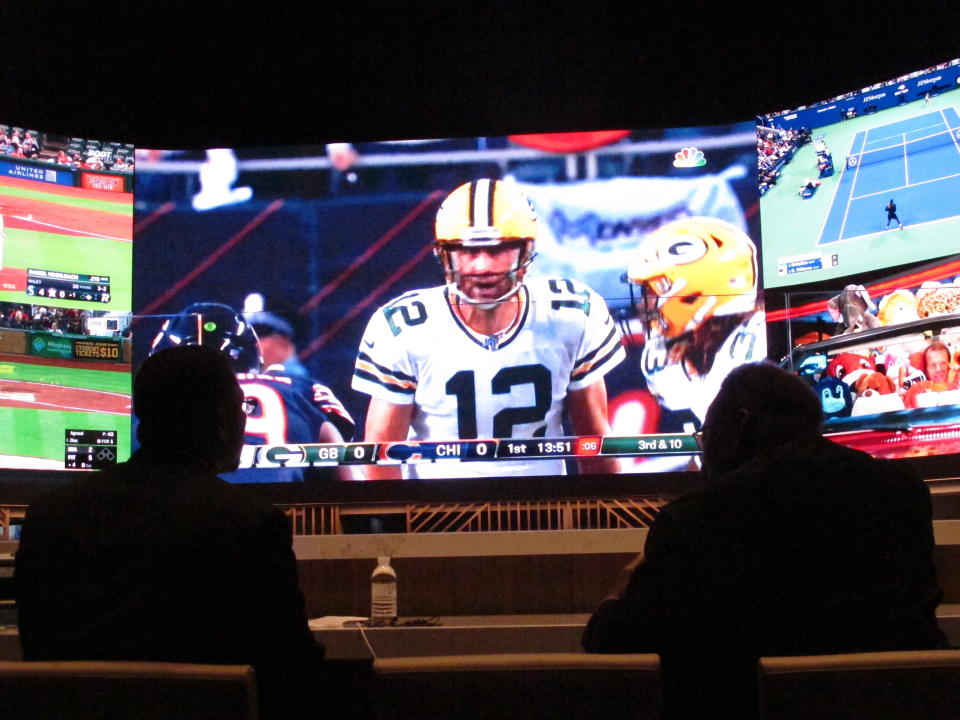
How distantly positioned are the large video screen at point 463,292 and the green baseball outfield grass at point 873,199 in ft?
0.50

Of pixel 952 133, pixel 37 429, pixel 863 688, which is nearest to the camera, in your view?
pixel 863 688

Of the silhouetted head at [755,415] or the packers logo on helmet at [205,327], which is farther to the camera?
the packers logo on helmet at [205,327]

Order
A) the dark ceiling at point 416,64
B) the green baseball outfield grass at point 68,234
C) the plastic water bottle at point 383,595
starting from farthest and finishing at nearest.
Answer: the dark ceiling at point 416,64 → the green baseball outfield grass at point 68,234 → the plastic water bottle at point 383,595

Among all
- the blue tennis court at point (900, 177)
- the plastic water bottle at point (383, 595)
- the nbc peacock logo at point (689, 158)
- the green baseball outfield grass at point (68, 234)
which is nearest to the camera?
the plastic water bottle at point (383, 595)

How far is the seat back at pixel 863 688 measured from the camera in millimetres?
1012

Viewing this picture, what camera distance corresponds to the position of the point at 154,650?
49.2 inches

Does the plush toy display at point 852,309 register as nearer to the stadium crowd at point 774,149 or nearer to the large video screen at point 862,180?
the large video screen at point 862,180

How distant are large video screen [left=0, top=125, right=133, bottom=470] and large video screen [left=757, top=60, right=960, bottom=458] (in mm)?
3095

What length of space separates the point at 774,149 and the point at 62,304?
3436 millimetres

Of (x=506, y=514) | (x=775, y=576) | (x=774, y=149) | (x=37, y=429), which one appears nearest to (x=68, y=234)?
(x=37, y=429)

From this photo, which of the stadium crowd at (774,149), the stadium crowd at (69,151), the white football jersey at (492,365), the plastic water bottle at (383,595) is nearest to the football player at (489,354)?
the white football jersey at (492,365)

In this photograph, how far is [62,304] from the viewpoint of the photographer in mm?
4812

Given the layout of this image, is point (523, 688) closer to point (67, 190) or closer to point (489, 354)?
point (489, 354)

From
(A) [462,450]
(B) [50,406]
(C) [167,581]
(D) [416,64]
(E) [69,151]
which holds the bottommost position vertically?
(C) [167,581]
